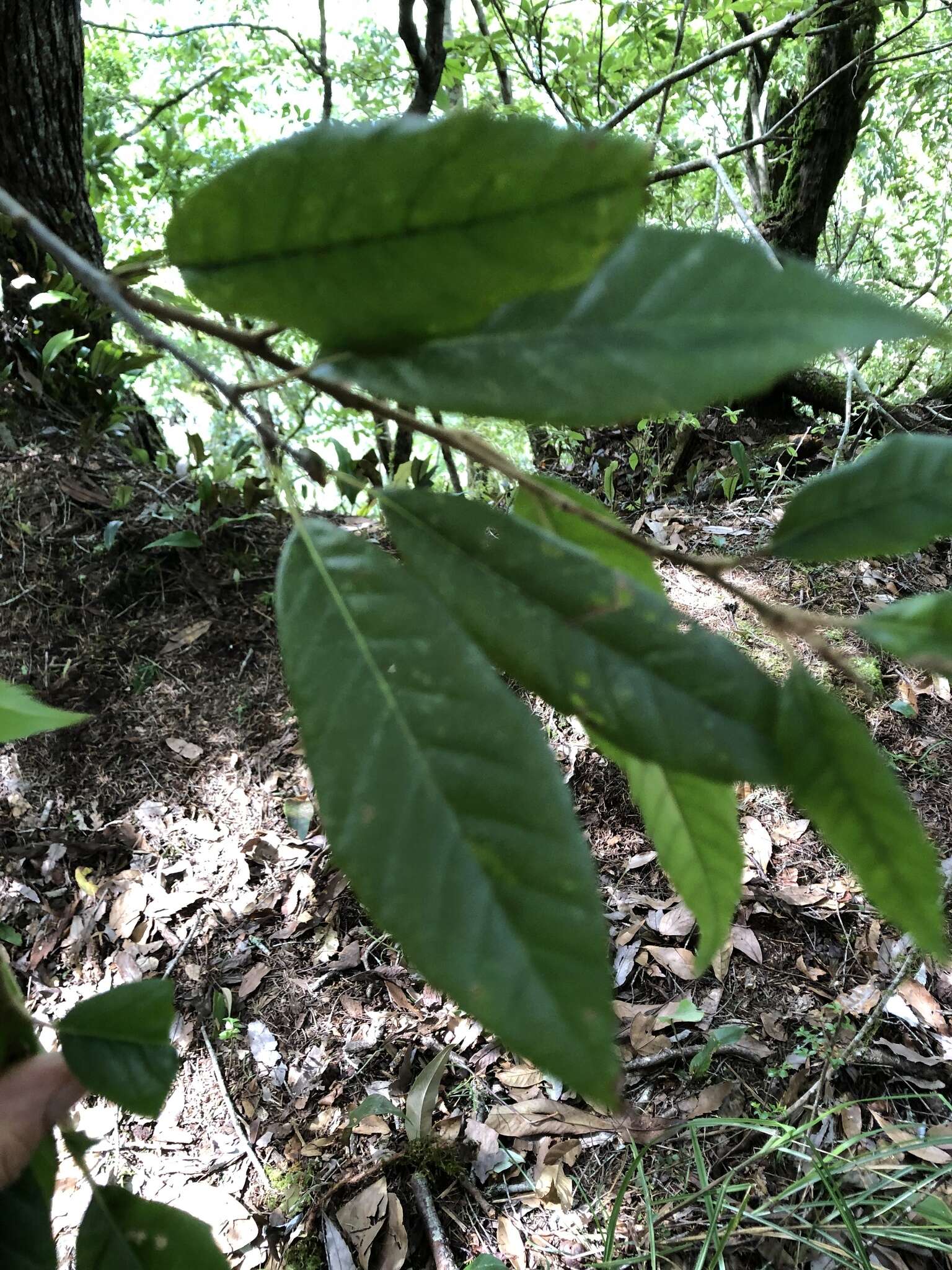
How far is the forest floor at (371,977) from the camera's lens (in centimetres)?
113

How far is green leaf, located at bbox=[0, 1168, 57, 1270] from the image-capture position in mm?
409

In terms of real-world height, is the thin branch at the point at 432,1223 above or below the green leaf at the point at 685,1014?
below

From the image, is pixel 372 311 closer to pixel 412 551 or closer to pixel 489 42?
pixel 412 551

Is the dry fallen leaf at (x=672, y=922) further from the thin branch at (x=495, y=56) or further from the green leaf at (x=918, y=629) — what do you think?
the thin branch at (x=495, y=56)

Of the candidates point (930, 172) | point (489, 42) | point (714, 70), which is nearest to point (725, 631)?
point (489, 42)

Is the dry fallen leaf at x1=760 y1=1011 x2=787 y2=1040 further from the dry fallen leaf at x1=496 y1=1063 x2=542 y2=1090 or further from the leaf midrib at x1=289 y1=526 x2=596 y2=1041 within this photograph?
the leaf midrib at x1=289 y1=526 x2=596 y2=1041

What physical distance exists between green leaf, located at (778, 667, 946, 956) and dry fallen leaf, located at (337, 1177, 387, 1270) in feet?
4.15

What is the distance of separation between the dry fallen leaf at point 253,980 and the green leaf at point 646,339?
155cm

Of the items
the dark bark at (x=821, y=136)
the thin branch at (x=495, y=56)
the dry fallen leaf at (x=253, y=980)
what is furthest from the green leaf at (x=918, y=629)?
the dark bark at (x=821, y=136)

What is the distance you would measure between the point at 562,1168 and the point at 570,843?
1256 millimetres

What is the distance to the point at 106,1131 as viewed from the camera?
1.35 m

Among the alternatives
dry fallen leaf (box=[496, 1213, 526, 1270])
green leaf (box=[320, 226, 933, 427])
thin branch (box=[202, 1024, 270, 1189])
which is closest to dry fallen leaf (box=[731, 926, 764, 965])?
dry fallen leaf (box=[496, 1213, 526, 1270])

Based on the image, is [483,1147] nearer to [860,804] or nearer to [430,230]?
[860,804]

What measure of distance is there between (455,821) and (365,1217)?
1295mm
